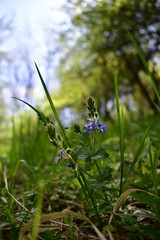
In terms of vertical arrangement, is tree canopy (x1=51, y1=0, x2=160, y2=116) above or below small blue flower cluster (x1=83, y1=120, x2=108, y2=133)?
above

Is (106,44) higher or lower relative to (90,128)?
higher

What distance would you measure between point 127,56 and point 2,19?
23.8 ft

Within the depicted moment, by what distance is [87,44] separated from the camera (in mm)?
7691

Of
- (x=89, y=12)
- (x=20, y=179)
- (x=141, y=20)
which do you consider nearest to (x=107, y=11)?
(x=89, y=12)

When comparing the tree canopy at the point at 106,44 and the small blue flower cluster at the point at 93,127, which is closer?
the small blue flower cluster at the point at 93,127

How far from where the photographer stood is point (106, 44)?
7.27 meters

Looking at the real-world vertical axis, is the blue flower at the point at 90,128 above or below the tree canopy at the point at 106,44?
below

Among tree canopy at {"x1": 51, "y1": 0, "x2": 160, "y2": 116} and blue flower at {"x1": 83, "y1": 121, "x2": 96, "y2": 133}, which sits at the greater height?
tree canopy at {"x1": 51, "y1": 0, "x2": 160, "y2": 116}

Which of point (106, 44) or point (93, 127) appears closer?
point (93, 127)

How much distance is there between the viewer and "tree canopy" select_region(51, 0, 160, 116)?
15.9 feet

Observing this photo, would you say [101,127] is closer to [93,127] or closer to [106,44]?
[93,127]

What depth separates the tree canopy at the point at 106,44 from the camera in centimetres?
485

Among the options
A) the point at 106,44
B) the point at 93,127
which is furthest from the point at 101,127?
the point at 106,44

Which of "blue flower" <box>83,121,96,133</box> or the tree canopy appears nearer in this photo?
"blue flower" <box>83,121,96,133</box>
